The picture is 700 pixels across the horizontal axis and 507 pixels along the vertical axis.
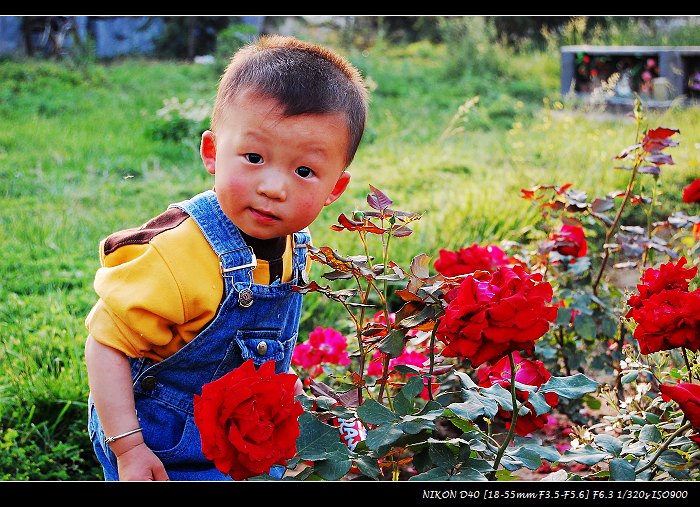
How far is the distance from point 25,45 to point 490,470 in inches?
245

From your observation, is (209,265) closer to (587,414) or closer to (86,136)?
(587,414)

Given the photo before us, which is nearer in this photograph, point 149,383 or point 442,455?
point 442,455

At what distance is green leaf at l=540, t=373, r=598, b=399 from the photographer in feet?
5.42

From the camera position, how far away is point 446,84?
761 centimetres

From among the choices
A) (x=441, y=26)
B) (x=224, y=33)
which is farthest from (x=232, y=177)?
(x=441, y=26)

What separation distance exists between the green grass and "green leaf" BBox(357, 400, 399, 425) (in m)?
1.06

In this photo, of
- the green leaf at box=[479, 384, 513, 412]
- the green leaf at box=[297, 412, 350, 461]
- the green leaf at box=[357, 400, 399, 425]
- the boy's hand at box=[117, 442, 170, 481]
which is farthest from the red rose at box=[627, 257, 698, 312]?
the boy's hand at box=[117, 442, 170, 481]

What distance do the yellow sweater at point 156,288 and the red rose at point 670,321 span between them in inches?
34.0

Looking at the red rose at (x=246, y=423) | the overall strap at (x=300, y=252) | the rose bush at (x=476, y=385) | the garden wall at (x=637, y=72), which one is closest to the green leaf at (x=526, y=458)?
the rose bush at (x=476, y=385)

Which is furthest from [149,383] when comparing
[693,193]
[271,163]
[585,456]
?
[693,193]

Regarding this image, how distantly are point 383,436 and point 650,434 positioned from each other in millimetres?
628

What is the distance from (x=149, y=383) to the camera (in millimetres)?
1858

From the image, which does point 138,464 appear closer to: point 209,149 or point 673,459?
point 209,149

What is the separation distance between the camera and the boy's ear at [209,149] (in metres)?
1.87
